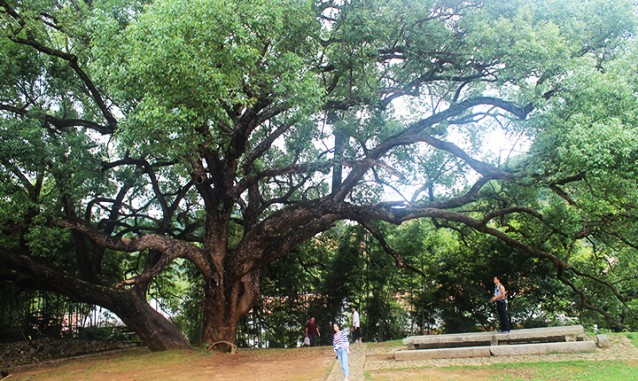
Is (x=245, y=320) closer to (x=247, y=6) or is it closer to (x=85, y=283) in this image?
(x=85, y=283)

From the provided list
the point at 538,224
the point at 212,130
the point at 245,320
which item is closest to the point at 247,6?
the point at 212,130

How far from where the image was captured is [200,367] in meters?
9.63

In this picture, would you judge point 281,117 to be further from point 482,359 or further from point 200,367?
point 482,359

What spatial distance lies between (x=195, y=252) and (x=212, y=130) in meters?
4.26

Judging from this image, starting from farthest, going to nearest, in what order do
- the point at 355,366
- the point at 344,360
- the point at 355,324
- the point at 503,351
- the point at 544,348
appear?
1. the point at 355,324
2. the point at 355,366
3. the point at 503,351
4. the point at 544,348
5. the point at 344,360

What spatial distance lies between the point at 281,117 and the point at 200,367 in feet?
23.3

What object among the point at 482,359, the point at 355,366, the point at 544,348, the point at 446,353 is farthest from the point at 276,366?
the point at 544,348

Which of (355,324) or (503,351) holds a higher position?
(355,324)

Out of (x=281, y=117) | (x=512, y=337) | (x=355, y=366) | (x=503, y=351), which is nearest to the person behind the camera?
(x=503, y=351)

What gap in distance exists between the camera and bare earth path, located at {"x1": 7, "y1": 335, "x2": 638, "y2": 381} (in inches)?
329

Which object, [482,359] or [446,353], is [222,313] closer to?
[446,353]

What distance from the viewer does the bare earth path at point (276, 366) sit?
8.37 meters

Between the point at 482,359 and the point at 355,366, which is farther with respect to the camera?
the point at 355,366

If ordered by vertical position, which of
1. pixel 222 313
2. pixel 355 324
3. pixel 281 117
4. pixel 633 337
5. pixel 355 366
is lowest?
pixel 355 366
